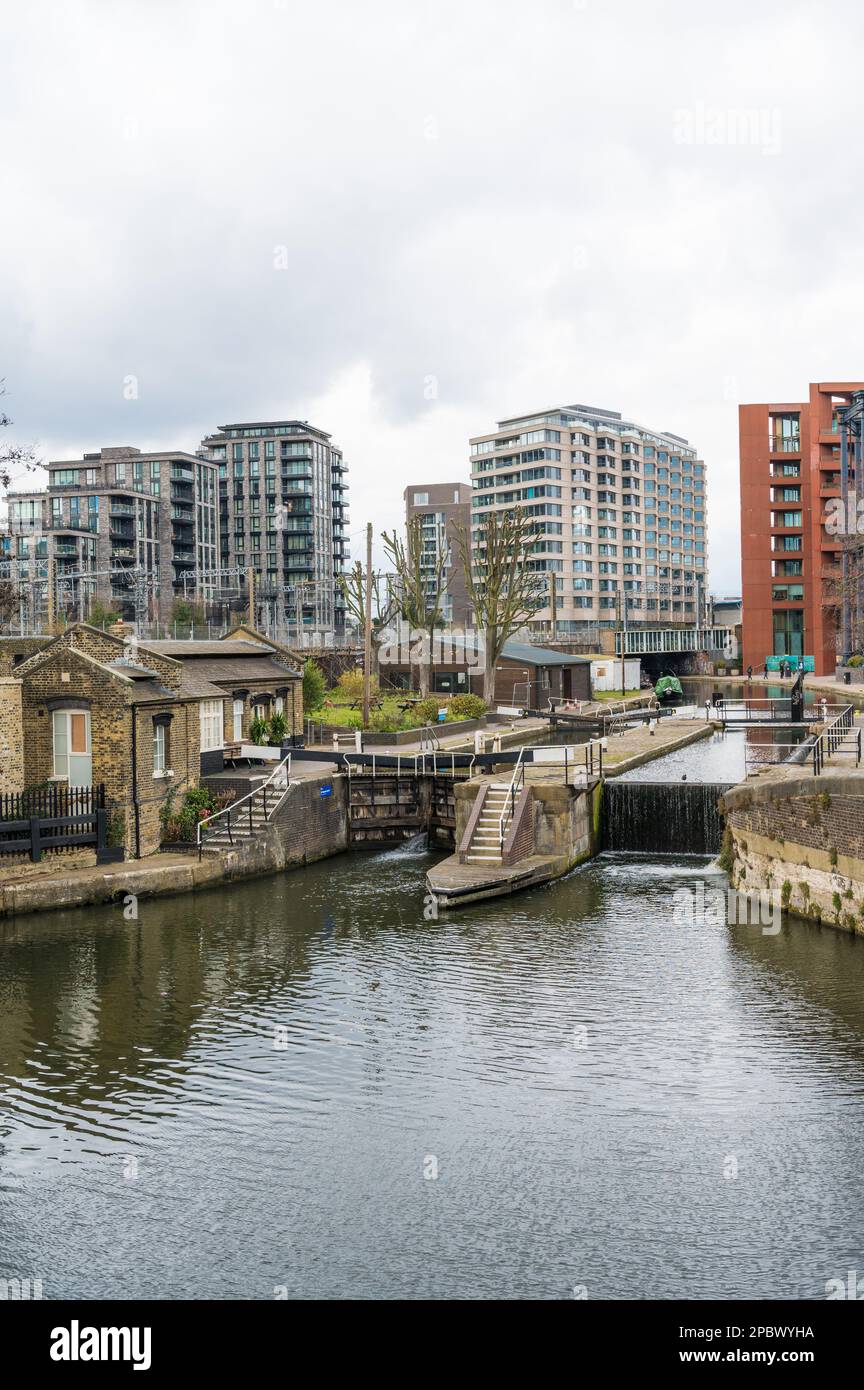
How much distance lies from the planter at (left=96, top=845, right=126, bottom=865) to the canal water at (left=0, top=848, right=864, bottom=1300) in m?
3.23

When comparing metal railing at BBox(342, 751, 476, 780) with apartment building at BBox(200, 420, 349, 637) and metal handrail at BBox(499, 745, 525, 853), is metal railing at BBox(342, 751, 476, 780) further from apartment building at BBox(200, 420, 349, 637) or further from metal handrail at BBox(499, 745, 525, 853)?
apartment building at BBox(200, 420, 349, 637)

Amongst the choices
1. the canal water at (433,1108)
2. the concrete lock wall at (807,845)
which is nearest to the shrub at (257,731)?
the canal water at (433,1108)

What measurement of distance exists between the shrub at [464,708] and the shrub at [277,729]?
13348 millimetres

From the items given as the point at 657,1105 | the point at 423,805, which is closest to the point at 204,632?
the point at 423,805

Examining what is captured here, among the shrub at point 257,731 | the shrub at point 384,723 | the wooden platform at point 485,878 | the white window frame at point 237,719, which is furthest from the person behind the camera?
the shrub at point 384,723

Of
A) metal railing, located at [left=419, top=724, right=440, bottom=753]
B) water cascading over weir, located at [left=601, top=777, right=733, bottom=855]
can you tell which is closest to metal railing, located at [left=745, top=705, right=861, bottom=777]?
water cascading over weir, located at [left=601, top=777, right=733, bottom=855]

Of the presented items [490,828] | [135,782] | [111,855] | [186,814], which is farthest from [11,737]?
[490,828]

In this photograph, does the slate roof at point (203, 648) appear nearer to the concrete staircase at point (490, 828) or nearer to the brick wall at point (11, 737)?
the brick wall at point (11, 737)

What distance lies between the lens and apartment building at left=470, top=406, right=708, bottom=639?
148 m

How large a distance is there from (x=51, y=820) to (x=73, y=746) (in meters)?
3.06

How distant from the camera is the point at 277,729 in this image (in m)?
41.2

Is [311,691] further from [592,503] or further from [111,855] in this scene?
[592,503]

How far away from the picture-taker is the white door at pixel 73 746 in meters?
30.4
